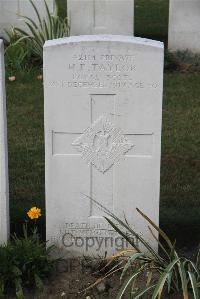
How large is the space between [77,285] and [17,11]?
21.8 ft

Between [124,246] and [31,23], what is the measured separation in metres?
6.24

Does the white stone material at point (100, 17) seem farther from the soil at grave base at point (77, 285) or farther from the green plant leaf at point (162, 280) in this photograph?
the green plant leaf at point (162, 280)

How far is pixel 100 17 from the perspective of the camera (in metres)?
10.0

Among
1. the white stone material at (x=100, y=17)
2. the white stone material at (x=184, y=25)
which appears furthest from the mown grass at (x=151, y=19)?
the white stone material at (x=100, y=17)

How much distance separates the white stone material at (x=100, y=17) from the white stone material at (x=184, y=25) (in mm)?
569

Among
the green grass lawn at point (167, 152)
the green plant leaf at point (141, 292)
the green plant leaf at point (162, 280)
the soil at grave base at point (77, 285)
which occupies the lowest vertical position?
the soil at grave base at point (77, 285)

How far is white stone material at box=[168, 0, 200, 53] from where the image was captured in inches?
386

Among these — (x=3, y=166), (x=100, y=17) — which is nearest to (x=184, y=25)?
(x=100, y=17)

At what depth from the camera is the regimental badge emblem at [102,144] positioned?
14.1 feet

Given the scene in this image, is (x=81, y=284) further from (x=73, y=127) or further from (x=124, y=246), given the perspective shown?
(x=73, y=127)

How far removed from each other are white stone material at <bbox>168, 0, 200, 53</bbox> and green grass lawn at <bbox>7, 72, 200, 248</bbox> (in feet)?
3.07

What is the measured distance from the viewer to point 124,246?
4484 millimetres

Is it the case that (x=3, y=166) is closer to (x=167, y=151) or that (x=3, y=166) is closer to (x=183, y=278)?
(x=183, y=278)

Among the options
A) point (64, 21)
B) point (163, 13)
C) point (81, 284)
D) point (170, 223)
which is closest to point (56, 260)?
point (81, 284)
